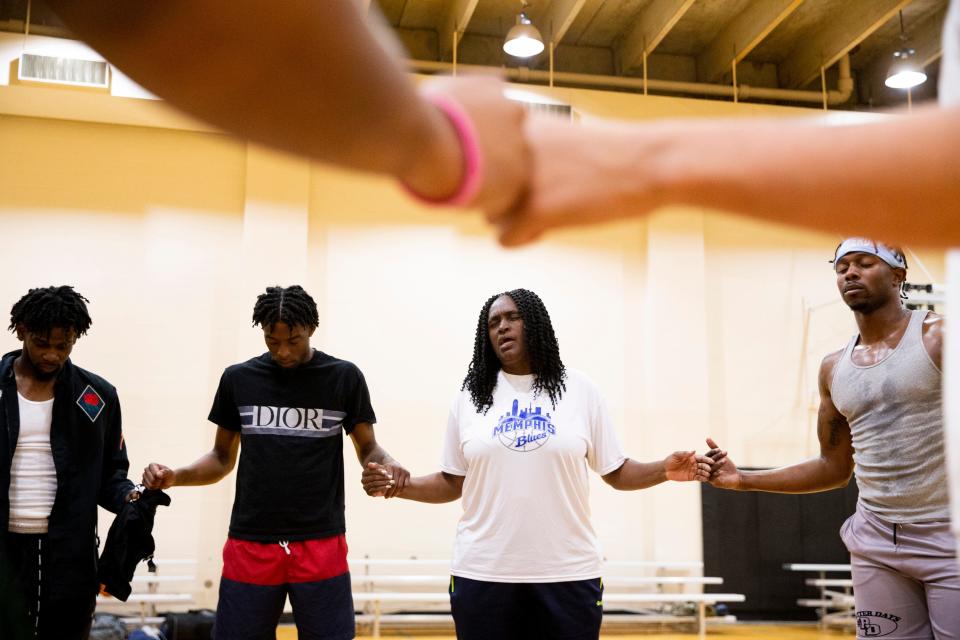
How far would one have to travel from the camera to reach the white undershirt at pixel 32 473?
3094 mm

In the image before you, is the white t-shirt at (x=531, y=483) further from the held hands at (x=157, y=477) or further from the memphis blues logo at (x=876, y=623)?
the held hands at (x=157, y=477)

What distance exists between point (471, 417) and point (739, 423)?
19.2ft

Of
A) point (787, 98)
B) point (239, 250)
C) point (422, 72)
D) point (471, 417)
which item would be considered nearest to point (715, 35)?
point (787, 98)

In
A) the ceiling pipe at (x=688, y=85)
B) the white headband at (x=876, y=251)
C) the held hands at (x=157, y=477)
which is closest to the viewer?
the white headband at (x=876, y=251)

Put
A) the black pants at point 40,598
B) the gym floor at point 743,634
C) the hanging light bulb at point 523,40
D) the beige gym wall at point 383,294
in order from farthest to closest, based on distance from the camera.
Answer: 1. the beige gym wall at point 383,294
2. the hanging light bulb at point 523,40
3. the gym floor at point 743,634
4. the black pants at point 40,598

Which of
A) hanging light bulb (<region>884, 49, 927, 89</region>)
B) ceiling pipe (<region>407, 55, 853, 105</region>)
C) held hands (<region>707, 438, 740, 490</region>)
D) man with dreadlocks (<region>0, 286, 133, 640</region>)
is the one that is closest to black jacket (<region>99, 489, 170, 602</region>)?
man with dreadlocks (<region>0, 286, 133, 640</region>)

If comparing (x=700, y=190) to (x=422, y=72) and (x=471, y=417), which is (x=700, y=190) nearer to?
(x=471, y=417)

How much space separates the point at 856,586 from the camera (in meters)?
2.70

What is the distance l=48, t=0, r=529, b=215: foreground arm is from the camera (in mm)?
792

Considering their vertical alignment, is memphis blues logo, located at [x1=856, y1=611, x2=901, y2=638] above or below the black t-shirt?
below

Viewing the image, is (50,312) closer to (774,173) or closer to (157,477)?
(157,477)

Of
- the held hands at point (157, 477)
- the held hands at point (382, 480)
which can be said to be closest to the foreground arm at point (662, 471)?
the held hands at point (382, 480)

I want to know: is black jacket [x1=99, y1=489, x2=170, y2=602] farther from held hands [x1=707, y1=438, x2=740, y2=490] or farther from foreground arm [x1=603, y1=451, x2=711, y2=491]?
held hands [x1=707, y1=438, x2=740, y2=490]

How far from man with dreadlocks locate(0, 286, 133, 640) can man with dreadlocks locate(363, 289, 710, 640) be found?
1.06m
